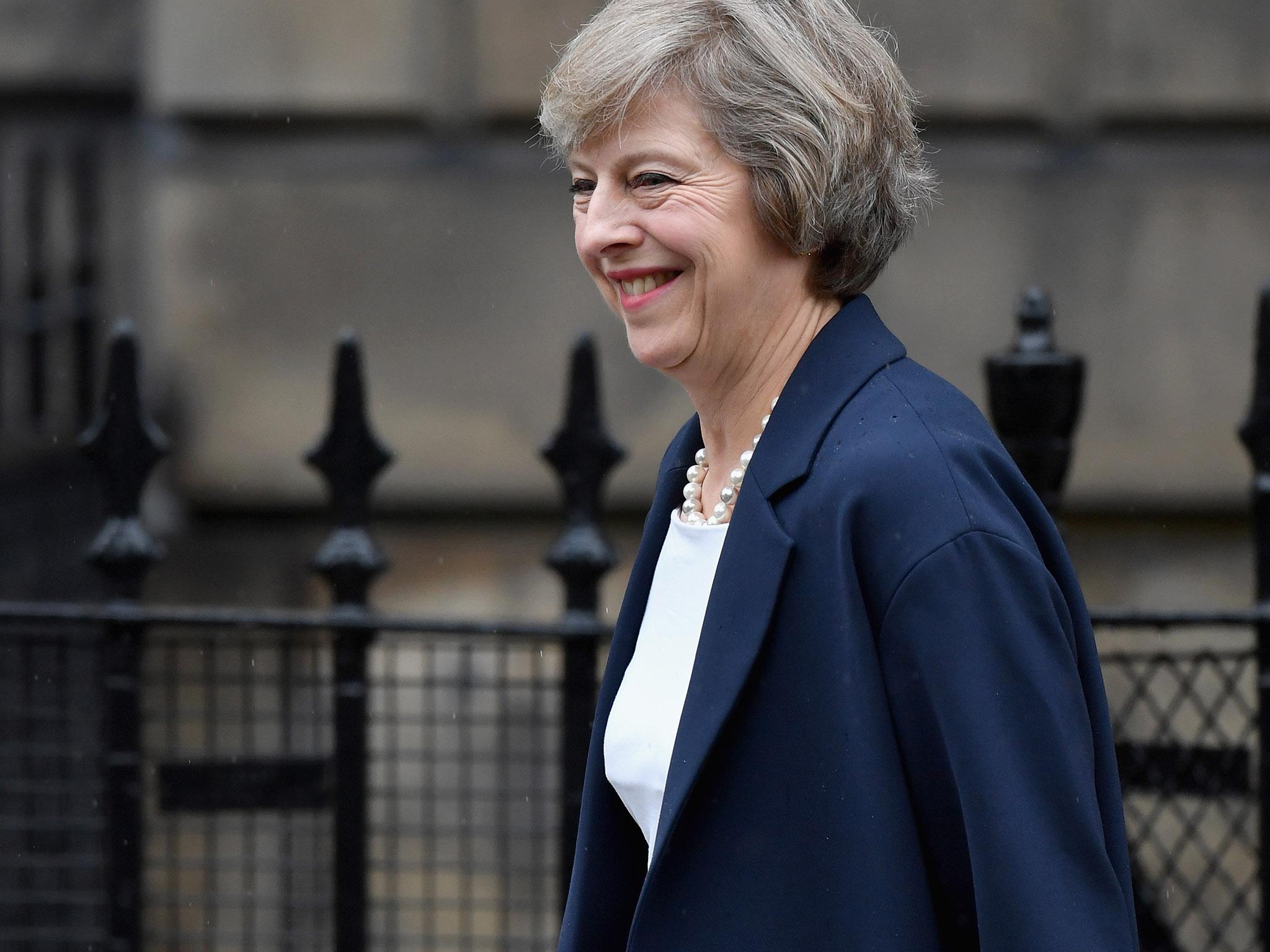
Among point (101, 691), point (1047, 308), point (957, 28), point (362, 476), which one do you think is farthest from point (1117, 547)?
point (101, 691)

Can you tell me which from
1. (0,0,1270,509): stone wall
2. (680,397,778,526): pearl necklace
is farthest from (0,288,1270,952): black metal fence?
(0,0,1270,509): stone wall

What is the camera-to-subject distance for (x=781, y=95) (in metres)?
1.60

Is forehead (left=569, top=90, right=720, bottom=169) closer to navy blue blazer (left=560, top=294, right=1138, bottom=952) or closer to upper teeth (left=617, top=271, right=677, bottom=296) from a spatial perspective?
upper teeth (left=617, top=271, right=677, bottom=296)

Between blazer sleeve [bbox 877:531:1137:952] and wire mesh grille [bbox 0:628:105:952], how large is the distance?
2346mm

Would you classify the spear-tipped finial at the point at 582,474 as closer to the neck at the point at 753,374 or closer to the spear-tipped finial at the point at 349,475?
the spear-tipped finial at the point at 349,475

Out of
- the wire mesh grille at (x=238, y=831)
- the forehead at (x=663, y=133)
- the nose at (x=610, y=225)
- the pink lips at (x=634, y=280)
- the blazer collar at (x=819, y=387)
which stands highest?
the forehead at (x=663, y=133)

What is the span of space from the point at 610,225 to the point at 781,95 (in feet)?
0.77

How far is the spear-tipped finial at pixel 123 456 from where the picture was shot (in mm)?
3113

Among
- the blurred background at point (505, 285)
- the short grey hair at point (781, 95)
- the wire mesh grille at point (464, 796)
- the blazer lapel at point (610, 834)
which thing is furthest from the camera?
the blurred background at point (505, 285)

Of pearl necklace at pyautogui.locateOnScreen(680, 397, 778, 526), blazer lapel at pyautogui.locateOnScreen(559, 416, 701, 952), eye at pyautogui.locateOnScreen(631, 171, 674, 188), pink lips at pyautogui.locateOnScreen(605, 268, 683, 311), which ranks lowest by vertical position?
blazer lapel at pyautogui.locateOnScreen(559, 416, 701, 952)

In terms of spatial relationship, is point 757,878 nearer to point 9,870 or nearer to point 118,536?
point 118,536

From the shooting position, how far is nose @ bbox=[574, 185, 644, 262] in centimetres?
169

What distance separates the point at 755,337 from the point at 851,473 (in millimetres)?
292

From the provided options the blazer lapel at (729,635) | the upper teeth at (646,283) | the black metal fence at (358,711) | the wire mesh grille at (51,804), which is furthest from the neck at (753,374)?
the wire mesh grille at (51,804)
